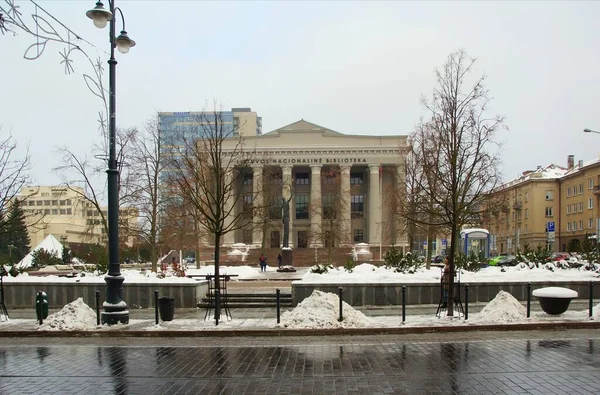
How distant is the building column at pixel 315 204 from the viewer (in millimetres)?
68188

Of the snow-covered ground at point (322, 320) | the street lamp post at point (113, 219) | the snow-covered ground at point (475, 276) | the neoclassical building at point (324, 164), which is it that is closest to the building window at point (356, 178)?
the neoclassical building at point (324, 164)

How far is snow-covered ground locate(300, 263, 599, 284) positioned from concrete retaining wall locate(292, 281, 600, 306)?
289 mm

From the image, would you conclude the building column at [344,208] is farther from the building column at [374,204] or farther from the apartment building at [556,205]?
the apartment building at [556,205]

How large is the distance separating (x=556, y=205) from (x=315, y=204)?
43867 mm

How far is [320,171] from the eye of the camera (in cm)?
7700

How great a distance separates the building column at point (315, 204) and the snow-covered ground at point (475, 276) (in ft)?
146

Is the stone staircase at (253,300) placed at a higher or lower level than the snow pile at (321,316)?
lower

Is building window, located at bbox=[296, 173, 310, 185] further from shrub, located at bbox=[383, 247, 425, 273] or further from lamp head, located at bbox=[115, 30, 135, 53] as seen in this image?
lamp head, located at bbox=[115, 30, 135, 53]

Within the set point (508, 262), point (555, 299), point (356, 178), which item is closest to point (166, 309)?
point (555, 299)

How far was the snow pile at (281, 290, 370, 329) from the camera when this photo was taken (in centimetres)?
1259

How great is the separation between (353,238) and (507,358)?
70.8 metres

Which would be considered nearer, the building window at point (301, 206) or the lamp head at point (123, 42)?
the lamp head at point (123, 42)

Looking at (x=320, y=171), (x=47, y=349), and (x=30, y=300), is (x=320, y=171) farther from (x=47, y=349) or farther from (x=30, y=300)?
(x=47, y=349)

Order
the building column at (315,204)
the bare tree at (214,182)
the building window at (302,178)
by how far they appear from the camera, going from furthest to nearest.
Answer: the building window at (302,178) → the building column at (315,204) → the bare tree at (214,182)
